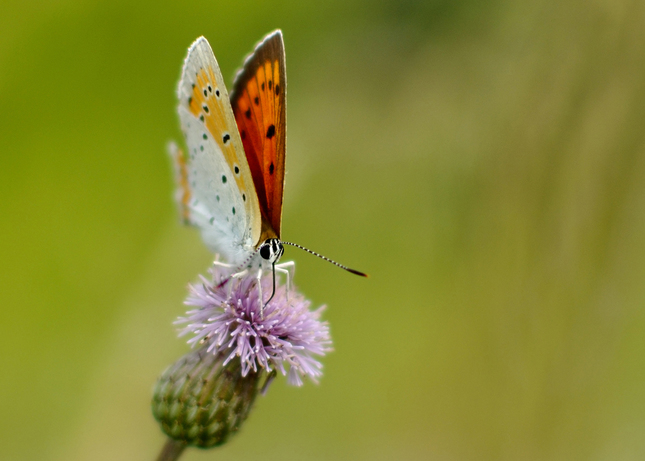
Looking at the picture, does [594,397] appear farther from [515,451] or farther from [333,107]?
[333,107]

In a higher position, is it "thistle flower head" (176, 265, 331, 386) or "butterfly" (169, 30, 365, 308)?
"butterfly" (169, 30, 365, 308)

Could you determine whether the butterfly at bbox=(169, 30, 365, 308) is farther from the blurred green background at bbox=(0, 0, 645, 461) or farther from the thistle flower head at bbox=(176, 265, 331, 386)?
the blurred green background at bbox=(0, 0, 645, 461)

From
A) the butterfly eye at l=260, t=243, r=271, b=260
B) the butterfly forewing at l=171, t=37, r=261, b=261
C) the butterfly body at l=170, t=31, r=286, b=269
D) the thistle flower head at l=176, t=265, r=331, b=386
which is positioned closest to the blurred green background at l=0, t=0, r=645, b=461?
the butterfly forewing at l=171, t=37, r=261, b=261

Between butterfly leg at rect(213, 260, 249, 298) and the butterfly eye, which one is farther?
butterfly leg at rect(213, 260, 249, 298)

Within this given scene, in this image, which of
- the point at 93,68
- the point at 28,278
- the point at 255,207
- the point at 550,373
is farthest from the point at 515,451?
the point at 93,68

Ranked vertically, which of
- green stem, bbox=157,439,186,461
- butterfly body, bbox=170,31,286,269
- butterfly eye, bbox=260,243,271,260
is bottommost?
green stem, bbox=157,439,186,461

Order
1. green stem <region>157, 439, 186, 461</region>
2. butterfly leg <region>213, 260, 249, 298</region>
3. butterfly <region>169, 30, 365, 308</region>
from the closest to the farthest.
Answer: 1. green stem <region>157, 439, 186, 461</region>
2. butterfly <region>169, 30, 365, 308</region>
3. butterfly leg <region>213, 260, 249, 298</region>

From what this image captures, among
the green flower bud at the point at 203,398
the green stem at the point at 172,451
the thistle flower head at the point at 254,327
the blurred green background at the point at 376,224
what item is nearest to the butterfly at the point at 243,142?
the thistle flower head at the point at 254,327
